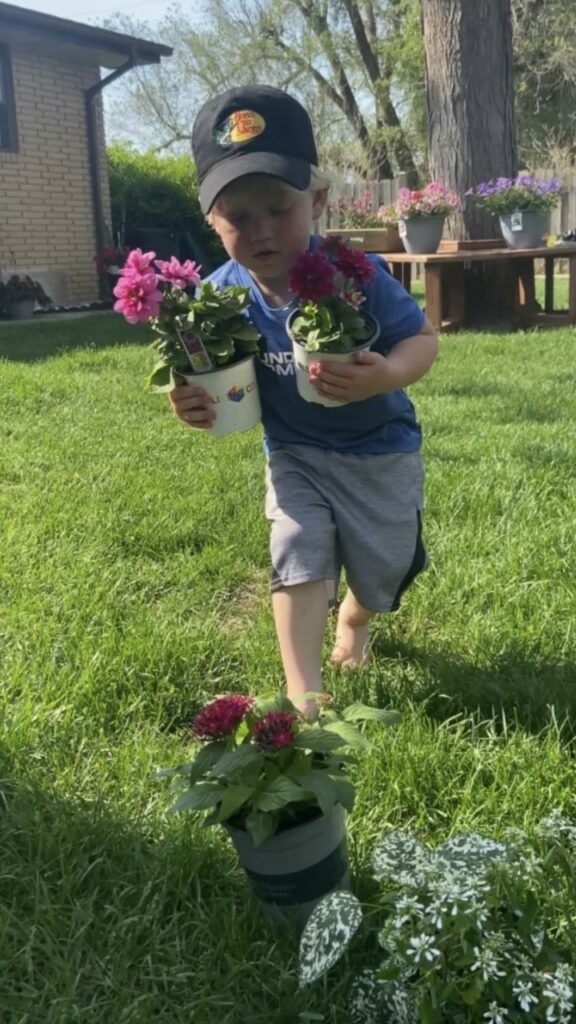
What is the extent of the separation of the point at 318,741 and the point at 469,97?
7.46 metres

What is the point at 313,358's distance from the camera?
1765 mm

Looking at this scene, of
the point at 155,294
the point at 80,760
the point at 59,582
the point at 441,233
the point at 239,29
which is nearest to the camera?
the point at 155,294

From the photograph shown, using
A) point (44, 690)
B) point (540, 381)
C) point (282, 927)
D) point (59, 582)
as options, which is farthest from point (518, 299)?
point (282, 927)

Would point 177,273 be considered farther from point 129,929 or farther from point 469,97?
point 469,97

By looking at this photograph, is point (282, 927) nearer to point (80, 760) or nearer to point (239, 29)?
point (80, 760)

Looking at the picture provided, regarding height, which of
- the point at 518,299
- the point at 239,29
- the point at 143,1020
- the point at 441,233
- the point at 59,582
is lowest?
the point at 143,1020

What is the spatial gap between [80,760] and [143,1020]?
2.14ft

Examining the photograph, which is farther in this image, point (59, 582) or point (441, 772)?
point (59, 582)

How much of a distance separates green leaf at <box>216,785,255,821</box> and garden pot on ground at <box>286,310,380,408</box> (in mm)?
847

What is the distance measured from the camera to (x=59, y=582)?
2.62m

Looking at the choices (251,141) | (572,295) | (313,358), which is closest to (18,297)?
(572,295)

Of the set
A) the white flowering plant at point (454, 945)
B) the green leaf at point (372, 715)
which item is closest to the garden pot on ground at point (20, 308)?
the green leaf at point (372, 715)

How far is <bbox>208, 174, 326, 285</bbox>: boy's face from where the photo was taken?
1.88m

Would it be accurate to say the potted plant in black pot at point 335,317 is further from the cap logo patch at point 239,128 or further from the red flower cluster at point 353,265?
the cap logo patch at point 239,128
